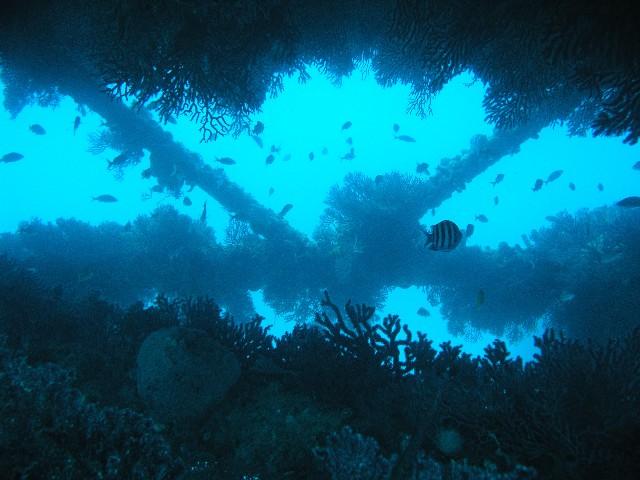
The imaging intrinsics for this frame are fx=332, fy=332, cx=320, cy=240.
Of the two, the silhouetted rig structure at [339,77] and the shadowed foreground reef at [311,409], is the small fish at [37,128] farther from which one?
the shadowed foreground reef at [311,409]

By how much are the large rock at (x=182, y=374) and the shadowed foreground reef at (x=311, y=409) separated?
0.6 inches

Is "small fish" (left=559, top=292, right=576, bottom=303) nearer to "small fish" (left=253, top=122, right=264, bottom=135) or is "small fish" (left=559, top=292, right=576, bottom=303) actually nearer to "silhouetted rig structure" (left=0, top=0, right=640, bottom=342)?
"silhouetted rig structure" (left=0, top=0, right=640, bottom=342)

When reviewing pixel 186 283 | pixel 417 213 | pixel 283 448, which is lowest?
pixel 283 448

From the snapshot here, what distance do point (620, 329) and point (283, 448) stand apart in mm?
11776

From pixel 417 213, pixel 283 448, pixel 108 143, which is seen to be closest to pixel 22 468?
pixel 283 448

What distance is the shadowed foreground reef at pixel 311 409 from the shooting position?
105 inches

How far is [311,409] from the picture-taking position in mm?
3693

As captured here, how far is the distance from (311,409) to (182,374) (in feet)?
4.90

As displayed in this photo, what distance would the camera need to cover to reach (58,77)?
9188 mm

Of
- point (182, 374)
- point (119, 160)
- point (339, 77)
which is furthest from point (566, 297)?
point (119, 160)

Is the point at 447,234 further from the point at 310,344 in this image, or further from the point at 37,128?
the point at 37,128

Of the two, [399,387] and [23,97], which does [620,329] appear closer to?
[399,387]

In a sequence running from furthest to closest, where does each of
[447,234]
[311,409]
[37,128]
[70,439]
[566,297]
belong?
1. [37,128]
2. [566,297]
3. [447,234]
4. [311,409]
5. [70,439]

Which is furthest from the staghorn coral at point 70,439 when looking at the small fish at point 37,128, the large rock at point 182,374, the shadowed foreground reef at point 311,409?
the small fish at point 37,128
